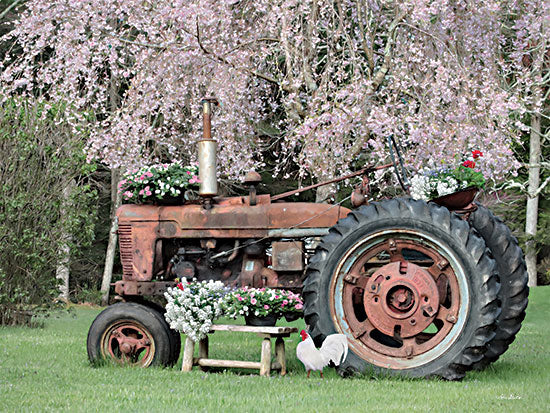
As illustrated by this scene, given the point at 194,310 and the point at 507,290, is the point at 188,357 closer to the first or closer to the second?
the point at 194,310

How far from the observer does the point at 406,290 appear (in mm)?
6066

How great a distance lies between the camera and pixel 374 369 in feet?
19.5

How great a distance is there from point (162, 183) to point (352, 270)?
1835 millimetres

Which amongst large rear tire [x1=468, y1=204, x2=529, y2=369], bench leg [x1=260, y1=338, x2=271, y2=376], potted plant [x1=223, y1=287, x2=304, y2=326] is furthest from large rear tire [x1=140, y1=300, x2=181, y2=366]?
large rear tire [x1=468, y1=204, x2=529, y2=369]

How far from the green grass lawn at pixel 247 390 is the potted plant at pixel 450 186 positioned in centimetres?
142

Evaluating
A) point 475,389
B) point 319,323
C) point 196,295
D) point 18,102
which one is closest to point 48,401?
point 196,295

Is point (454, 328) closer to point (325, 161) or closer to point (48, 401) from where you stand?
point (48, 401)

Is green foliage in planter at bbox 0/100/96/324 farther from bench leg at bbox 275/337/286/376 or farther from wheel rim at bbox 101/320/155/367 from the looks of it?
bench leg at bbox 275/337/286/376

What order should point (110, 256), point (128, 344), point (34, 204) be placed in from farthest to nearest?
point (110, 256) → point (34, 204) → point (128, 344)

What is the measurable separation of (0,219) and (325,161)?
4763 mm

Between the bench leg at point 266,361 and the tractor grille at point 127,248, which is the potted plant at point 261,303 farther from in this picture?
the tractor grille at point 127,248

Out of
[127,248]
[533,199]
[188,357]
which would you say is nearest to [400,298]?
[188,357]

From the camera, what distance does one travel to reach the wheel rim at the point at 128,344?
21.7 feet

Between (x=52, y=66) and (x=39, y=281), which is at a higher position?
(x=52, y=66)
